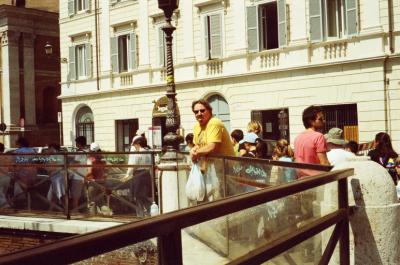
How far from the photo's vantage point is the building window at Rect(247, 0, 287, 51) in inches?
890

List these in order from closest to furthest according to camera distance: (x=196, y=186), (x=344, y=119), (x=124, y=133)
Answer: (x=196, y=186), (x=344, y=119), (x=124, y=133)

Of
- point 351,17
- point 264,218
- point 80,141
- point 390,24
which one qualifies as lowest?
point 264,218

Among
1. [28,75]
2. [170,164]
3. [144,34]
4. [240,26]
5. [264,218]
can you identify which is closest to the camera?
[264,218]

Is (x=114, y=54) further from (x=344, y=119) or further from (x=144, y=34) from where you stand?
(x=344, y=119)

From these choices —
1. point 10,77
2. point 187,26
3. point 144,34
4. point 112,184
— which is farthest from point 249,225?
point 10,77

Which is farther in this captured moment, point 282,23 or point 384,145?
point 282,23

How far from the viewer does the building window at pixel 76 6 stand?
100.0 ft

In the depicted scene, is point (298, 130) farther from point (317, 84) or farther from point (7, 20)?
point (7, 20)

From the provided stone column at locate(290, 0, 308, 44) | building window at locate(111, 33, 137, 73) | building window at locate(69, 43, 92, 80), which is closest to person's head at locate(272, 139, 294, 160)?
stone column at locate(290, 0, 308, 44)

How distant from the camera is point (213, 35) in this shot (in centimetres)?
2431

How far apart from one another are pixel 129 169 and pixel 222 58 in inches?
584

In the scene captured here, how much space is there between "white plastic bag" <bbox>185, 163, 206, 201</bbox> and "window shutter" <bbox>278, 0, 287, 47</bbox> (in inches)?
617

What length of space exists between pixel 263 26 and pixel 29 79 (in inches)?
900

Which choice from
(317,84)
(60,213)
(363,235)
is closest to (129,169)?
(60,213)
